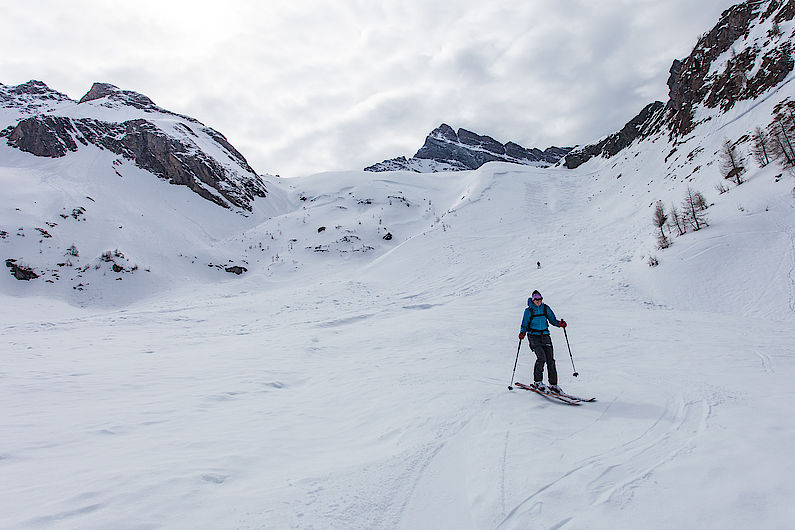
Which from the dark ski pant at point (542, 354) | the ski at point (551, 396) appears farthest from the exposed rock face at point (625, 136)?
the ski at point (551, 396)

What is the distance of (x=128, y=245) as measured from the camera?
83.3 ft

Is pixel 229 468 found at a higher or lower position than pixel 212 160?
lower

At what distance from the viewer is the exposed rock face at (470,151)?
157375 millimetres

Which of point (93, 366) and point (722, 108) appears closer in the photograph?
point (93, 366)

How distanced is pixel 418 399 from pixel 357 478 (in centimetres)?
284

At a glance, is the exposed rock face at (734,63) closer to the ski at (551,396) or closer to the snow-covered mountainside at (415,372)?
the snow-covered mountainside at (415,372)

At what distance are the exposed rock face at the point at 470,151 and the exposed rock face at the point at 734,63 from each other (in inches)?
3819

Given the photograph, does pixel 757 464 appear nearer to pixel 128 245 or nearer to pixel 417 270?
pixel 417 270

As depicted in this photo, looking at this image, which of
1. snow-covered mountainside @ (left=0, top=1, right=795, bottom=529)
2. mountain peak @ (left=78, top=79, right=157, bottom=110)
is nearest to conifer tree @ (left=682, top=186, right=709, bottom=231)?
snow-covered mountainside @ (left=0, top=1, right=795, bottom=529)

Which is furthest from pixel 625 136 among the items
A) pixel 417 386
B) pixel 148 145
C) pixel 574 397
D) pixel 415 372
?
pixel 148 145

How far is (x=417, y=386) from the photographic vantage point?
737 cm

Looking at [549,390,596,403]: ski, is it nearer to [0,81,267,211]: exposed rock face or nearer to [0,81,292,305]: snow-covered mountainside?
[0,81,292,305]: snow-covered mountainside

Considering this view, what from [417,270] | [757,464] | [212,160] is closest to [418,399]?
[757,464]

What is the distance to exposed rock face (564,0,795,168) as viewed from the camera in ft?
102
